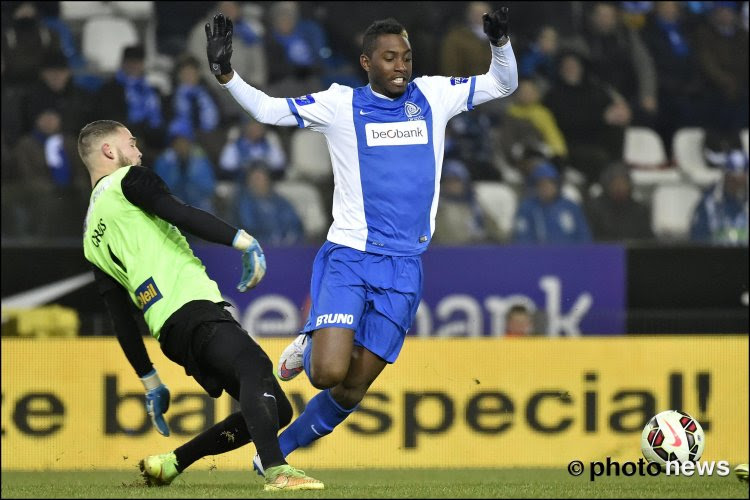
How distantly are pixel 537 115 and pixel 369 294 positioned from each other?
720 centimetres

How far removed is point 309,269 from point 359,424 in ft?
7.35

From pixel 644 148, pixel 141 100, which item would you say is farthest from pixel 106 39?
pixel 644 148

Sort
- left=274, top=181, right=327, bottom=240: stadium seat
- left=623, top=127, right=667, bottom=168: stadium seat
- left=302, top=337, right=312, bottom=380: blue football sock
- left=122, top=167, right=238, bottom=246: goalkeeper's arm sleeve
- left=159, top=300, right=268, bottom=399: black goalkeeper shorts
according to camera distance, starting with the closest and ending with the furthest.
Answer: left=122, top=167, right=238, bottom=246: goalkeeper's arm sleeve < left=159, top=300, right=268, bottom=399: black goalkeeper shorts < left=302, top=337, right=312, bottom=380: blue football sock < left=274, top=181, right=327, bottom=240: stadium seat < left=623, top=127, right=667, bottom=168: stadium seat

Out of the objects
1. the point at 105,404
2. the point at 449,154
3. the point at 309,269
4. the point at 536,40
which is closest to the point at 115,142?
the point at 105,404

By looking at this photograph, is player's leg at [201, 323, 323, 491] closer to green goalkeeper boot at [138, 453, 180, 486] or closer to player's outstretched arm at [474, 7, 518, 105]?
green goalkeeper boot at [138, 453, 180, 486]

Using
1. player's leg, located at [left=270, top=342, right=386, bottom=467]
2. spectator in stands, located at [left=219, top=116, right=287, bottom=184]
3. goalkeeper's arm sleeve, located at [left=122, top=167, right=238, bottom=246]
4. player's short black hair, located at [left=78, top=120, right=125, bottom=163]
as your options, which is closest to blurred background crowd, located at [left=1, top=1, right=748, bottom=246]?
spectator in stands, located at [left=219, top=116, right=287, bottom=184]

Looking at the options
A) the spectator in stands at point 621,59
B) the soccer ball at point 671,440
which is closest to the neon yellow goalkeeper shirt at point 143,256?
the soccer ball at point 671,440

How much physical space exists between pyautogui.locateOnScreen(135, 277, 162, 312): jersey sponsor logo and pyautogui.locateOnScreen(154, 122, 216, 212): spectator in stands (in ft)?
21.1

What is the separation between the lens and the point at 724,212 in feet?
42.5

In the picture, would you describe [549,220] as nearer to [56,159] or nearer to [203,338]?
[56,159]

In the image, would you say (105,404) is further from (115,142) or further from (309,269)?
(115,142)

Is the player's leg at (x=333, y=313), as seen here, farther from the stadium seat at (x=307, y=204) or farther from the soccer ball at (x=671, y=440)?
the stadium seat at (x=307, y=204)

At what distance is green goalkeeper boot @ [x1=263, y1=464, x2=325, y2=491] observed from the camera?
5.68 m

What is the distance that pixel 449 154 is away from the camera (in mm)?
13078
